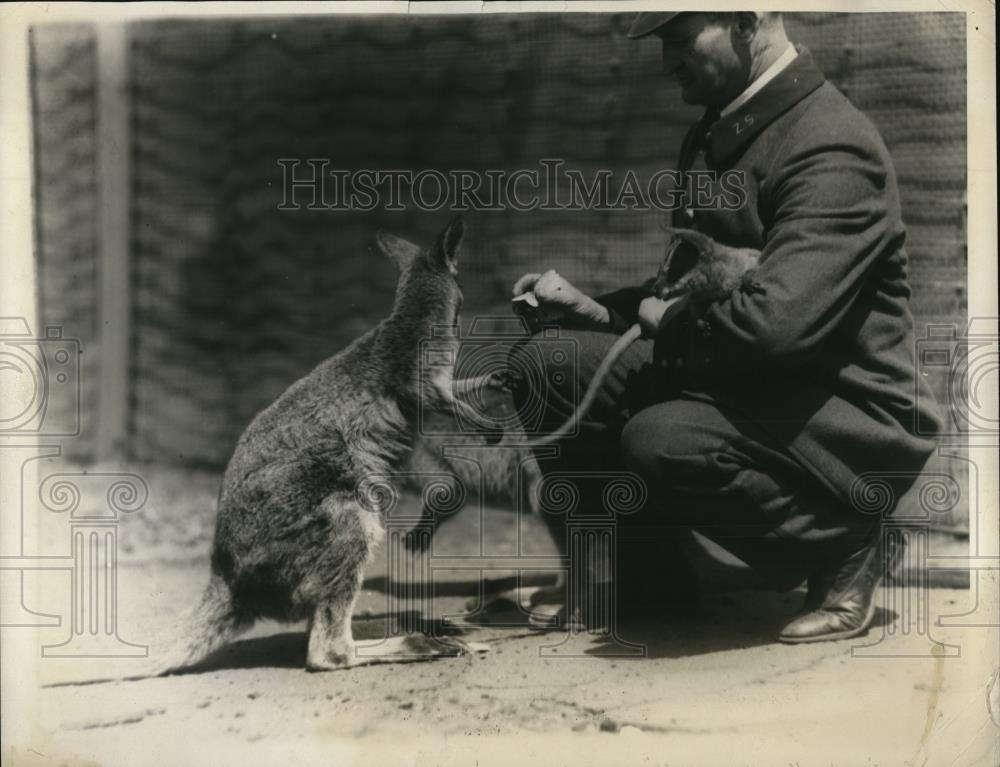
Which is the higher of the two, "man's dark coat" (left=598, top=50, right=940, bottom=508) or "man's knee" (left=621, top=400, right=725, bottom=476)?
"man's dark coat" (left=598, top=50, right=940, bottom=508)

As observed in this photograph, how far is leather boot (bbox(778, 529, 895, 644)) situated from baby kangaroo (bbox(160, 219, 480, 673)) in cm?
132

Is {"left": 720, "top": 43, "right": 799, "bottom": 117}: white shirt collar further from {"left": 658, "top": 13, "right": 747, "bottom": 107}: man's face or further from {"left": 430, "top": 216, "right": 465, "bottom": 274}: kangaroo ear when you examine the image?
{"left": 430, "top": 216, "right": 465, "bottom": 274}: kangaroo ear

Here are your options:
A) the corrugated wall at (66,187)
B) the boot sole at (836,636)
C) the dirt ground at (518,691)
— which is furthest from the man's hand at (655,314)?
the corrugated wall at (66,187)

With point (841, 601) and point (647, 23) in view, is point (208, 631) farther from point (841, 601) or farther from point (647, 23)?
point (647, 23)

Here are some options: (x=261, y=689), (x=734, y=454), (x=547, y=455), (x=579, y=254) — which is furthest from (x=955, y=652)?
(x=261, y=689)

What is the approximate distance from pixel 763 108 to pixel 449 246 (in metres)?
1.24

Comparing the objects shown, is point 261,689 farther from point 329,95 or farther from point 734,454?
point 329,95

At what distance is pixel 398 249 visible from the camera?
4.30 metres

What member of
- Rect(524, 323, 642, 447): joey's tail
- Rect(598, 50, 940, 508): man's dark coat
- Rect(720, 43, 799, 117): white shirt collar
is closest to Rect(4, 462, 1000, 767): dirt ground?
Rect(524, 323, 642, 447): joey's tail

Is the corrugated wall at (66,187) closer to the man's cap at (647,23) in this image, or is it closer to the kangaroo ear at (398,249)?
the kangaroo ear at (398,249)

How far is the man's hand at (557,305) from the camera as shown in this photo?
13.9ft

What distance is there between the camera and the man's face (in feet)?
13.7

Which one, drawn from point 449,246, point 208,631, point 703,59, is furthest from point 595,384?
point 208,631

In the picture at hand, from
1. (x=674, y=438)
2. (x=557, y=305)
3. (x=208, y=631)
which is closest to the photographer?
(x=674, y=438)
